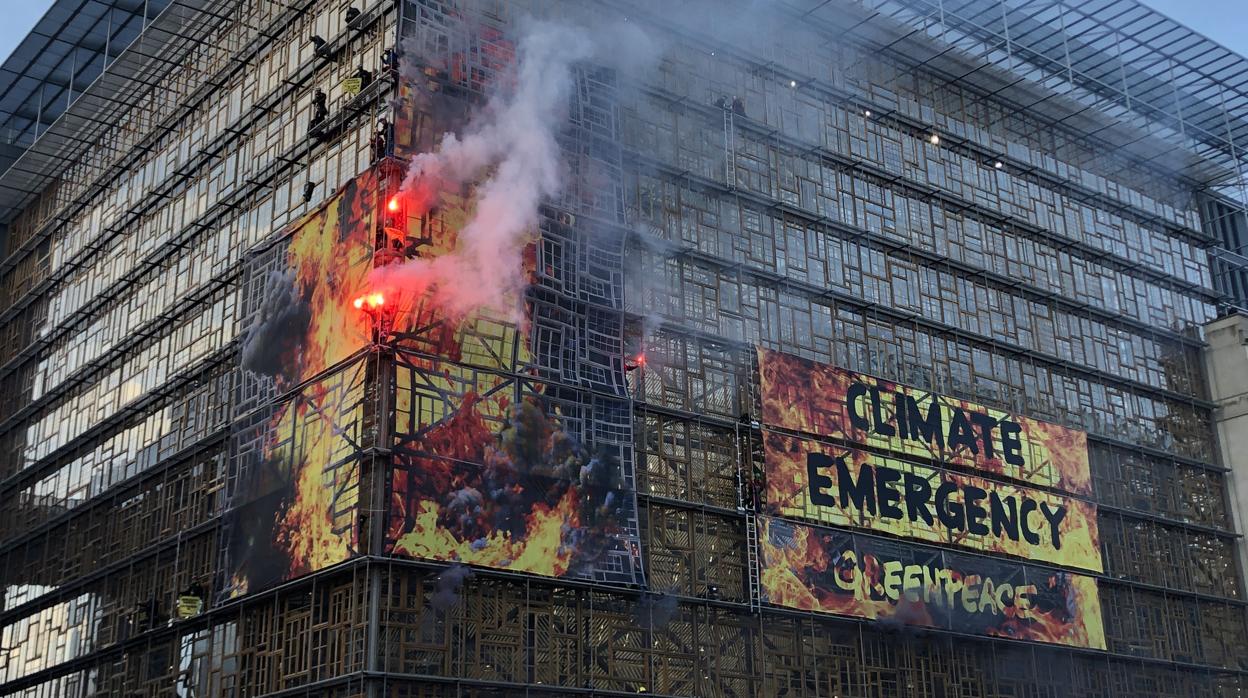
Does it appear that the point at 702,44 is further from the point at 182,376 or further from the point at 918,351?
the point at 182,376

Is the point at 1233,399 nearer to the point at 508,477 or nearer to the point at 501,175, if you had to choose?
the point at 501,175

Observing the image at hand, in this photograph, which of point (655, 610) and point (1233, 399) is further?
point (1233, 399)

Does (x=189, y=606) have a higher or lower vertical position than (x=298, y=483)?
lower

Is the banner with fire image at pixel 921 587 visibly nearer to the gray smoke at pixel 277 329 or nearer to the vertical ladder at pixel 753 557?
the vertical ladder at pixel 753 557

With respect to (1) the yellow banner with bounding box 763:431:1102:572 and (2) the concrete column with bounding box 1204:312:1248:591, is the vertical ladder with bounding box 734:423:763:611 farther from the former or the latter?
(2) the concrete column with bounding box 1204:312:1248:591

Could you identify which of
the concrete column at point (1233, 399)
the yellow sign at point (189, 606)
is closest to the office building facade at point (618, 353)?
the yellow sign at point (189, 606)

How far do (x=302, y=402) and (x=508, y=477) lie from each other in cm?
581

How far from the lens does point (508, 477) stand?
115 feet

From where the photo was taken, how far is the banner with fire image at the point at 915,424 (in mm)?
42594

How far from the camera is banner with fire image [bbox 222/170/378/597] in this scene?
34.5m

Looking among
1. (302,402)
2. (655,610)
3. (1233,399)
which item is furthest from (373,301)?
(1233,399)

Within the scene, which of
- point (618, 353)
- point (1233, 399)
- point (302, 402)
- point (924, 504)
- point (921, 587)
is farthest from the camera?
point (1233, 399)

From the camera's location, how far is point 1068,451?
49375 mm

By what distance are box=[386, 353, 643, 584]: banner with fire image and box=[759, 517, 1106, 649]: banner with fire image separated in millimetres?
5852
